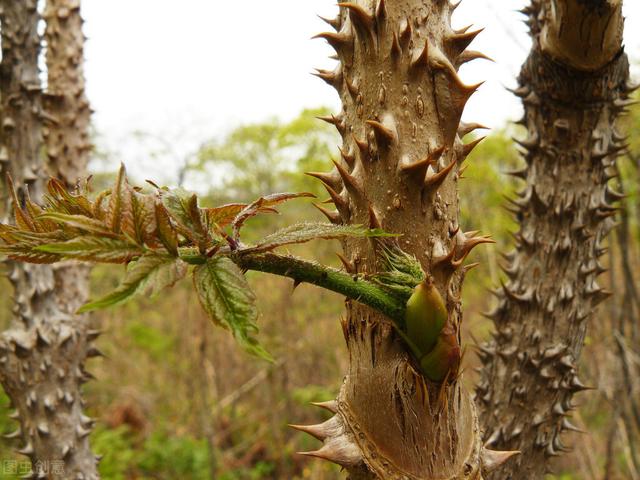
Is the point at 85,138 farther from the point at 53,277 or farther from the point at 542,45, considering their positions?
the point at 542,45

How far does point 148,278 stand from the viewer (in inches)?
21.3

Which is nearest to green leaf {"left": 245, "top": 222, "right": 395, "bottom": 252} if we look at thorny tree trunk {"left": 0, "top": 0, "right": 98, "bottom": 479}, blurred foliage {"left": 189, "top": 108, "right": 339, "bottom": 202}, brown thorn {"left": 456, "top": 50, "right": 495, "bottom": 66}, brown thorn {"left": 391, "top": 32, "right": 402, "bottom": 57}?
brown thorn {"left": 391, "top": 32, "right": 402, "bottom": 57}

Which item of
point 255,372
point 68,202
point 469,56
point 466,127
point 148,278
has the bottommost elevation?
point 255,372

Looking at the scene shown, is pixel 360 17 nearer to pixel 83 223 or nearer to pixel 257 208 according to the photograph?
pixel 257 208

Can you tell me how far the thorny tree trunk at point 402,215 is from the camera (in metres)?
0.74

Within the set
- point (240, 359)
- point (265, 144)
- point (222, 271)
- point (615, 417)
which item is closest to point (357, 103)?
point (222, 271)

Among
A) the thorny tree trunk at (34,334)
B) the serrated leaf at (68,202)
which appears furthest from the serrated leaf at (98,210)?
the thorny tree trunk at (34,334)

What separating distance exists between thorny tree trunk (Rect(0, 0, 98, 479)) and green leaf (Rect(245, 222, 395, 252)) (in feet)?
5.78

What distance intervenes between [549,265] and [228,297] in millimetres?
1112

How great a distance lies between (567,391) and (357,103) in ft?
3.49

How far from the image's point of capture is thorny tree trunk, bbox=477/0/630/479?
135 centimetres

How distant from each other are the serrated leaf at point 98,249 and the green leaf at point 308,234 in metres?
0.13

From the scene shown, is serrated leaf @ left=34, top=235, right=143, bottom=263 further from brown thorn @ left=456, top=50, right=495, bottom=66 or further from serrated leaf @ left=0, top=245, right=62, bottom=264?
brown thorn @ left=456, top=50, right=495, bottom=66

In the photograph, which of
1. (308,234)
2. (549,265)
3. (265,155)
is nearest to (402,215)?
(308,234)
